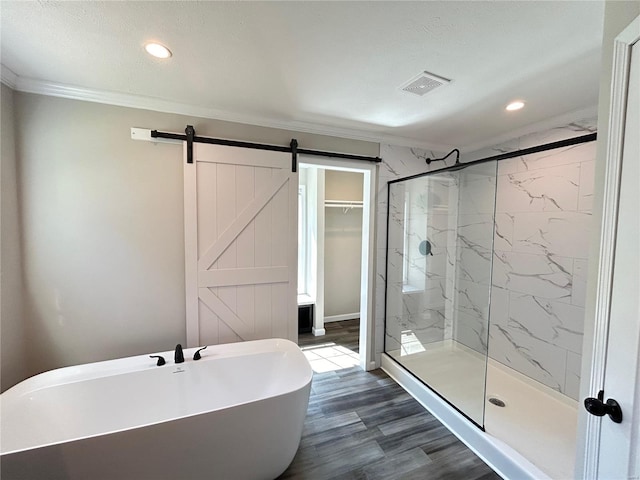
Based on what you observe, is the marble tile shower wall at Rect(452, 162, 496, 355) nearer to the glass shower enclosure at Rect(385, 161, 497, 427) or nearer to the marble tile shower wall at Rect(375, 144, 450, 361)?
the glass shower enclosure at Rect(385, 161, 497, 427)

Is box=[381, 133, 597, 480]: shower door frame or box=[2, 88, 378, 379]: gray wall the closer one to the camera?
box=[381, 133, 597, 480]: shower door frame

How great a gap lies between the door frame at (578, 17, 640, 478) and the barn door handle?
0.06 metres

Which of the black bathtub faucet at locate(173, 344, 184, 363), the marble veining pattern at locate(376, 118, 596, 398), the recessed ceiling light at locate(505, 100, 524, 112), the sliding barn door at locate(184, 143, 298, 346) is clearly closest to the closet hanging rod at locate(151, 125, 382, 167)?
the sliding barn door at locate(184, 143, 298, 346)

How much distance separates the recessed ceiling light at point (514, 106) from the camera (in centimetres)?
197

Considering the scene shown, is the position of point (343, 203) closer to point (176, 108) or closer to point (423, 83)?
point (423, 83)

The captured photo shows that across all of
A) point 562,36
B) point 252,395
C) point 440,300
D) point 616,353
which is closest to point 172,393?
point 252,395

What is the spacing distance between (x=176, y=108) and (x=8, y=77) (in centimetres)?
93

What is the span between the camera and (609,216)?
858mm

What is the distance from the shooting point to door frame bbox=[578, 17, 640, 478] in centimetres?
83

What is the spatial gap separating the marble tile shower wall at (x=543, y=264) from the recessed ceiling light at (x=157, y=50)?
10.1ft

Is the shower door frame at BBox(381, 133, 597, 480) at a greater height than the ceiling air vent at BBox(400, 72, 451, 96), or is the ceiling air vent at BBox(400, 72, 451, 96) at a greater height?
the ceiling air vent at BBox(400, 72, 451, 96)

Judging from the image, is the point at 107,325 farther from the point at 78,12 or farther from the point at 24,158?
the point at 78,12

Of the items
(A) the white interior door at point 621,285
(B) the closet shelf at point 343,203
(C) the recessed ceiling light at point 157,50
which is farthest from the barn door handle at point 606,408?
(B) the closet shelf at point 343,203

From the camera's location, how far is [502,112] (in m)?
2.13
